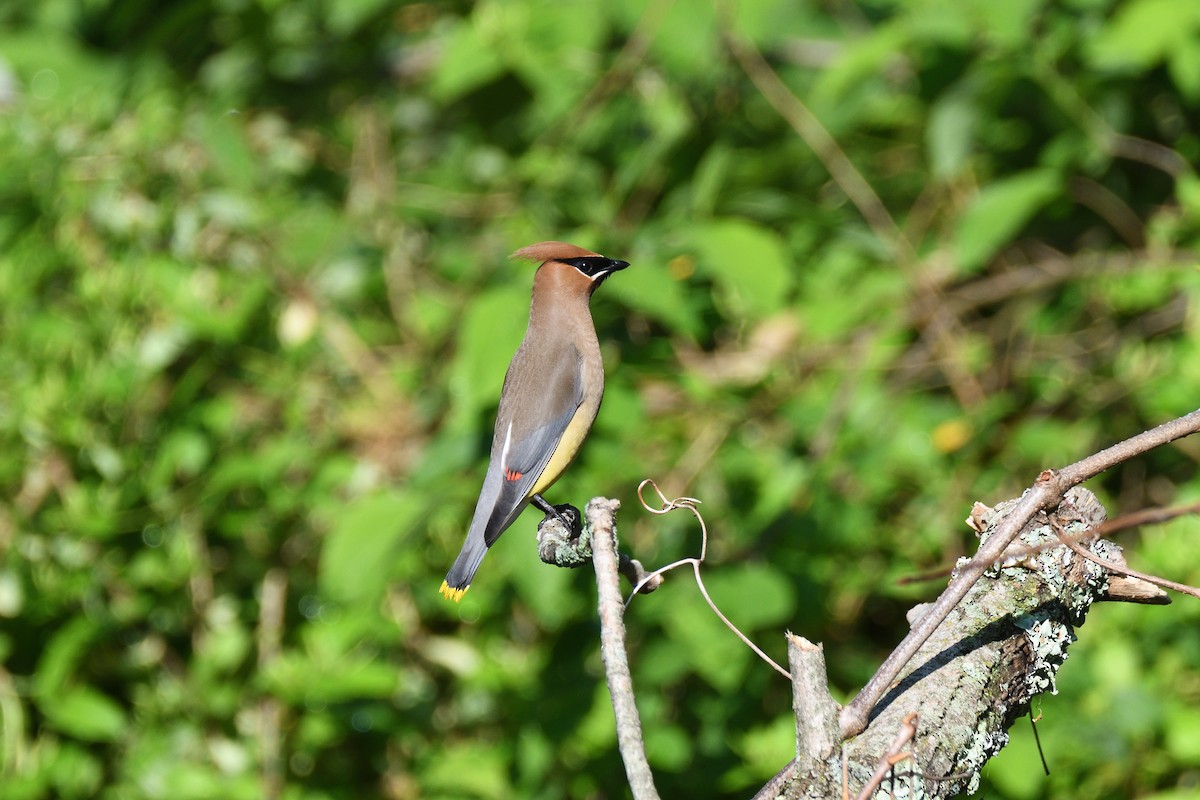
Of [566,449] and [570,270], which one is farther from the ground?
[570,270]

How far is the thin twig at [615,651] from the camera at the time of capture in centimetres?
146

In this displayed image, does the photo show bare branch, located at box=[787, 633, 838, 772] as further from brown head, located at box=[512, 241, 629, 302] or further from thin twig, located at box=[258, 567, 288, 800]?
thin twig, located at box=[258, 567, 288, 800]

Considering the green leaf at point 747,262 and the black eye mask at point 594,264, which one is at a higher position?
the green leaf at point 747,262

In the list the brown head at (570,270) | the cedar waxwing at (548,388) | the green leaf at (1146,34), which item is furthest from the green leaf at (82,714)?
the green leaf at (1146,34)

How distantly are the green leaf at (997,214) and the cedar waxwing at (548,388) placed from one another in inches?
62.6

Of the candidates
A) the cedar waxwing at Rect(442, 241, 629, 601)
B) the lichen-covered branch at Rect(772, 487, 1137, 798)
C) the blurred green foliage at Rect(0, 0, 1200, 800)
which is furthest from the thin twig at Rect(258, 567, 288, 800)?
the lichen-covered branch at Rect(772, 487, 1137, 798)

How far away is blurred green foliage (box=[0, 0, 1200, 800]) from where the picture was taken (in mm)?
3666

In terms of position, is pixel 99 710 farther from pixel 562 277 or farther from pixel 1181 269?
pixel 1181 269

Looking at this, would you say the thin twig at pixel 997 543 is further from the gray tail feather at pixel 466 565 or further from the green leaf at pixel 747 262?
the green leaf at pixel 747 262

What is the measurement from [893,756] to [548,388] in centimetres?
129

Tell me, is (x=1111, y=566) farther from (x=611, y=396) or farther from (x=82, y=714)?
(x=82, y=714)

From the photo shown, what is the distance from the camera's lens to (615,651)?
1.61 metres

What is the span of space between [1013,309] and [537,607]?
7.24ft

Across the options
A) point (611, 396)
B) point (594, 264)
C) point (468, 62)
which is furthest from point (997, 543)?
point (468, 62)
